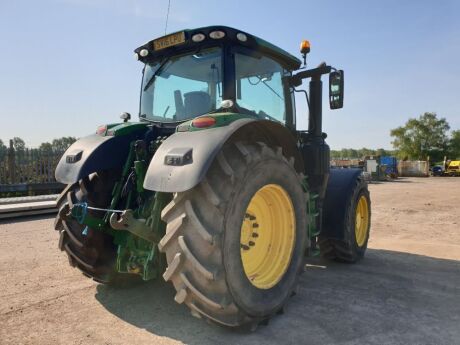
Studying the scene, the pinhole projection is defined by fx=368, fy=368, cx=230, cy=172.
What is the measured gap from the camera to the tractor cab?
323cm

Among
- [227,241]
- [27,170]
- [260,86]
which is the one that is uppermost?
[260,86]

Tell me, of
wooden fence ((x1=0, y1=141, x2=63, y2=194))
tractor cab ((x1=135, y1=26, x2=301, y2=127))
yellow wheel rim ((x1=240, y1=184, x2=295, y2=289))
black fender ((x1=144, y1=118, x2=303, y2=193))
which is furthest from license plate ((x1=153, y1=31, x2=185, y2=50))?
wooden fence ((x1=0, y1=141, x2=63, y2=194))

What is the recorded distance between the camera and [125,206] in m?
3.15

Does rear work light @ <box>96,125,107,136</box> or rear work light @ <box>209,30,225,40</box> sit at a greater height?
rear work light @ <box>209,30,225,40</box>

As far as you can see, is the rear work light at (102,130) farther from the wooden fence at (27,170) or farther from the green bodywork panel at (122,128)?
the wooden fence at (27,170)

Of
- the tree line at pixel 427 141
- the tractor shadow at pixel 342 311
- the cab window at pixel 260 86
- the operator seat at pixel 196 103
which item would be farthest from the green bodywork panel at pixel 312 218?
the tree line at pixel 427 141

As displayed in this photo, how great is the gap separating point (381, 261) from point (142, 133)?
340 cm

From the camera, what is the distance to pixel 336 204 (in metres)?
4.40

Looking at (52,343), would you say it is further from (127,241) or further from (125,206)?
(125,206)

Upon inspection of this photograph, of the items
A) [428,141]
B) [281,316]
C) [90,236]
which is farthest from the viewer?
[428,141]

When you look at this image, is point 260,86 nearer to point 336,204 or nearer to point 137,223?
point 336,204

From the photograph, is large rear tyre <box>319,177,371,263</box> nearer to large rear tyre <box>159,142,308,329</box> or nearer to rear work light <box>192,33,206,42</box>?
large rear tyre <box>159,142,308,329</box>

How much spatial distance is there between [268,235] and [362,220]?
2.51m

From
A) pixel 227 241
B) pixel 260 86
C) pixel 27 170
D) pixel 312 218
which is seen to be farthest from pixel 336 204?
pixel 27 170
